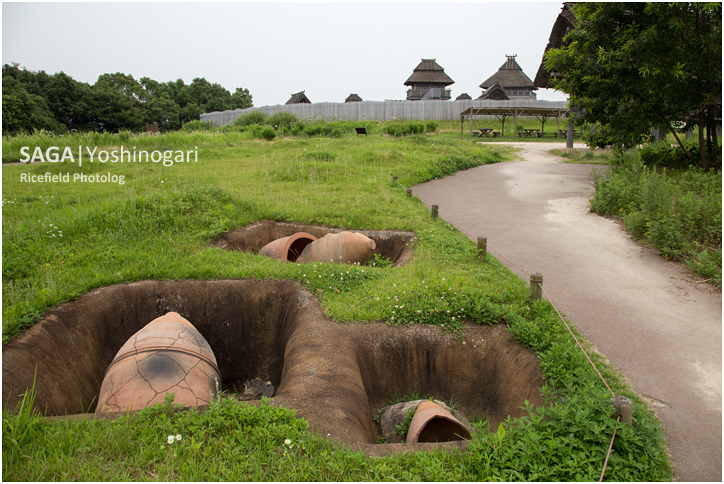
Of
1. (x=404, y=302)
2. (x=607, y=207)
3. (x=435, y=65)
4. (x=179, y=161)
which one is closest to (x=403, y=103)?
(x=435, y=65)

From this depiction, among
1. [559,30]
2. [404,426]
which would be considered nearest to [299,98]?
[559,30]

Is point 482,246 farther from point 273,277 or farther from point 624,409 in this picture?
point 624,409

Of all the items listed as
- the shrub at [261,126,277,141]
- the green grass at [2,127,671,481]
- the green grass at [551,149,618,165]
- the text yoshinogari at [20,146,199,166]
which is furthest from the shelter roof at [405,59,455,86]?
the green grass at [2,127,671,481]

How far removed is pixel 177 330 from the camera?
4402 millimetres

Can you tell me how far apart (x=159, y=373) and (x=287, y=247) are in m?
3.59

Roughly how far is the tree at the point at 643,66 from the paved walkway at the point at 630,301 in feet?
7.30

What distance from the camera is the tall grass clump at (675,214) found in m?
6.63

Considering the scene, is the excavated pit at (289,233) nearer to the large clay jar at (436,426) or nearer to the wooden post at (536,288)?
the wooden post at (536,288)

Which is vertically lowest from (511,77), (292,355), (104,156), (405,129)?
(292,355)

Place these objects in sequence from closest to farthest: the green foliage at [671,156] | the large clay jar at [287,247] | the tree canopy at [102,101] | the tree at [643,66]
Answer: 1. the large clay jar at [287,247]
2. the tree at [643,66]
3. the green foliage at [671,156]
4. the tree canopy at [102,101]

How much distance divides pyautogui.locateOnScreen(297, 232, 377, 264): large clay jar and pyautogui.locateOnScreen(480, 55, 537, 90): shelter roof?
136ft

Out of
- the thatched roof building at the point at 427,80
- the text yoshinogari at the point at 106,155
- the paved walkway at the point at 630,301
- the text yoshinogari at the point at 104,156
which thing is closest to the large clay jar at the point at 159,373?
the paved walkway at the point at 630,301

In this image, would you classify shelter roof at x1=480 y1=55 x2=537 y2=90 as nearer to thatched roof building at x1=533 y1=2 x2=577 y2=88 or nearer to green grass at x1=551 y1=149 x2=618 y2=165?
thatched roof building at x1=533 y1=2 x2=577 y2=88

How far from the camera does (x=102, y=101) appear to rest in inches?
1667
